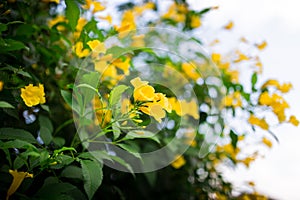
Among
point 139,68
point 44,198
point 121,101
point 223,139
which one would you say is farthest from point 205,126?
point 44,198

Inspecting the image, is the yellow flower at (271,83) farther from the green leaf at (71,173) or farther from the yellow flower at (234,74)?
the green leaf at (71,173)

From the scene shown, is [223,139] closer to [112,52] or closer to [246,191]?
[246,191]

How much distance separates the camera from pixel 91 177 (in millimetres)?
600

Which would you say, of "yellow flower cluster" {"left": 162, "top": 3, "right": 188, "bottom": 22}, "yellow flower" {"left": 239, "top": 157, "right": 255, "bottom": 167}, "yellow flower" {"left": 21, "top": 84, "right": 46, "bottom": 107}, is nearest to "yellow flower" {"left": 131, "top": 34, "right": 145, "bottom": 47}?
"yellow flower" {"left": 21, "top": 84, "right": 46, "bottom": 107}

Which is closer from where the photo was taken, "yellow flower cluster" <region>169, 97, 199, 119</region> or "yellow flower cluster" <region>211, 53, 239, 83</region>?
"yellow flower cluster" <region>169, 97, 199, 119</region>

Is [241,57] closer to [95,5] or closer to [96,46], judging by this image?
[95,5]

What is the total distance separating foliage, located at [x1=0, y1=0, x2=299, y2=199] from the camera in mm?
625

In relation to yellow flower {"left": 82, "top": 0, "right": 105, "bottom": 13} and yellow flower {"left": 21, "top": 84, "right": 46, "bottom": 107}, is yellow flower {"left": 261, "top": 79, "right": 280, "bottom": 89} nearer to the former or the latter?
yellow flower {"left": 82, "top": 0, "right": 105, "bottom": 13}

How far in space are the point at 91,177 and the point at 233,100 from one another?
26.0 inches

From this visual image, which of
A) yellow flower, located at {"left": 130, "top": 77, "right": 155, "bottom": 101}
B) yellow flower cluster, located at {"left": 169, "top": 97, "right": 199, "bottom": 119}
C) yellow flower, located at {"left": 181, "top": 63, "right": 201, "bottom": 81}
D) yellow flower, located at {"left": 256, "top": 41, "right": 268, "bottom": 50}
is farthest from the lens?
yellow flower, located at {"left": 256, "top": 41, "right": 268, "bottom": 50}

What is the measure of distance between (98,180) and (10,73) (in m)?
0.28

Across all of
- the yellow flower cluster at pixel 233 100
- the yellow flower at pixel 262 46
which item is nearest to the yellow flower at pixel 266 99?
the yellow flower cluster at pixel 233 100

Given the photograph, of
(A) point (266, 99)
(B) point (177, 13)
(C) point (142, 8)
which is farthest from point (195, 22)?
(A) point (266, 99)

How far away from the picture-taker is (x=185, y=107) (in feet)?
3.11
